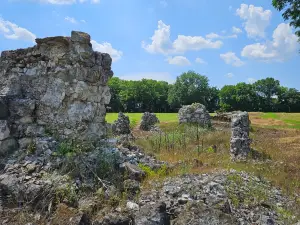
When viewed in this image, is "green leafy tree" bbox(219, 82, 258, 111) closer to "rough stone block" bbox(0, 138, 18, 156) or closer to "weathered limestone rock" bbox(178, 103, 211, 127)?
"weathered limestone rock" bbox(178, 103, 211, 127)

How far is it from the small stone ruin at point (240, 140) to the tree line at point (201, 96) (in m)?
57.9

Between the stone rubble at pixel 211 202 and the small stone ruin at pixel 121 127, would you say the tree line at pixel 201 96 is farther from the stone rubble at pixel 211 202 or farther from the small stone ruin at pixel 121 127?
the stone rubble at pixel 211 202

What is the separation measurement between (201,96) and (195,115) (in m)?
56.7

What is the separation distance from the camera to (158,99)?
3164 inches

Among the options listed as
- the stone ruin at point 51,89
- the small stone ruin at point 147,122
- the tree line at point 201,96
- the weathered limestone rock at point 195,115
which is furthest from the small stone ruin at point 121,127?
the tree line at point 201,96

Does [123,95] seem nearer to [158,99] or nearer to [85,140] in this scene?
[158,99]

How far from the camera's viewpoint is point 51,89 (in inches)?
296

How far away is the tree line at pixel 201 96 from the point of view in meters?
73.1

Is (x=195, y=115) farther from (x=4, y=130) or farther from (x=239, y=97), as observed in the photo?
(x=239, y=97)

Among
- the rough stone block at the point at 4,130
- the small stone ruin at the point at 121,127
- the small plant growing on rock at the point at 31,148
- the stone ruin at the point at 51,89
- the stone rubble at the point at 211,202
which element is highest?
the stone ruin at the point at 51,89

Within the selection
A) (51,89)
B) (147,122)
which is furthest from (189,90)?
(51,89)

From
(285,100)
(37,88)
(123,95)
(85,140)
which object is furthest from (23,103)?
(285,100)

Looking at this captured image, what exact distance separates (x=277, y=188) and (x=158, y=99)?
239 ft

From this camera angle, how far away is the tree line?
73.1m
